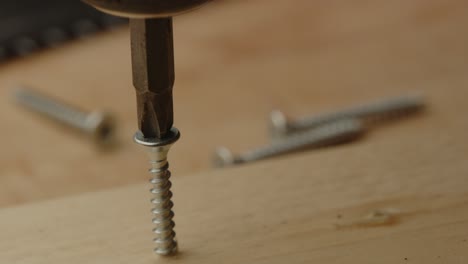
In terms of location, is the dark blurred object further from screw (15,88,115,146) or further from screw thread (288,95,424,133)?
screw thread (288,95,424,133)

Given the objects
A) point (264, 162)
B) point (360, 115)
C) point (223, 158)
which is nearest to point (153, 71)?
point (264, 162)

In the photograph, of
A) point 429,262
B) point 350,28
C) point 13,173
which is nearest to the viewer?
point 429,262

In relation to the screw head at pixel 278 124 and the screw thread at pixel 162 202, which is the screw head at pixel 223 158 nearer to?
the screw head at pixel 278 124

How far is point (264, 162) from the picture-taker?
556mm

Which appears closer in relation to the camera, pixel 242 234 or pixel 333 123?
pixel 242 234

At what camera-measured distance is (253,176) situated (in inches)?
21.0

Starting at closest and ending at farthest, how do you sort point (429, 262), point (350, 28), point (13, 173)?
point (429, 262)
point (13, 173)
point (350, 28)

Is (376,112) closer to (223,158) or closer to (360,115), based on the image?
(360,115)

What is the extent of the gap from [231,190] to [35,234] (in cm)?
13

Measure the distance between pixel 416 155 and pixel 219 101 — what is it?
279 mm

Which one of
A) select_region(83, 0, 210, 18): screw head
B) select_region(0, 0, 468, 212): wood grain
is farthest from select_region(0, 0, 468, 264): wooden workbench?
select_region(83, 0, 210, 18): screw head

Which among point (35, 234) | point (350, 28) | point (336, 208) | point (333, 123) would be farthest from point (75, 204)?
point (350, 28)

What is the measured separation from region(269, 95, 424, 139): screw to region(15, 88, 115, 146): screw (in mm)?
151

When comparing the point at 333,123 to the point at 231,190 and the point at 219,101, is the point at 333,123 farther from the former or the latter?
the point at 231,190
